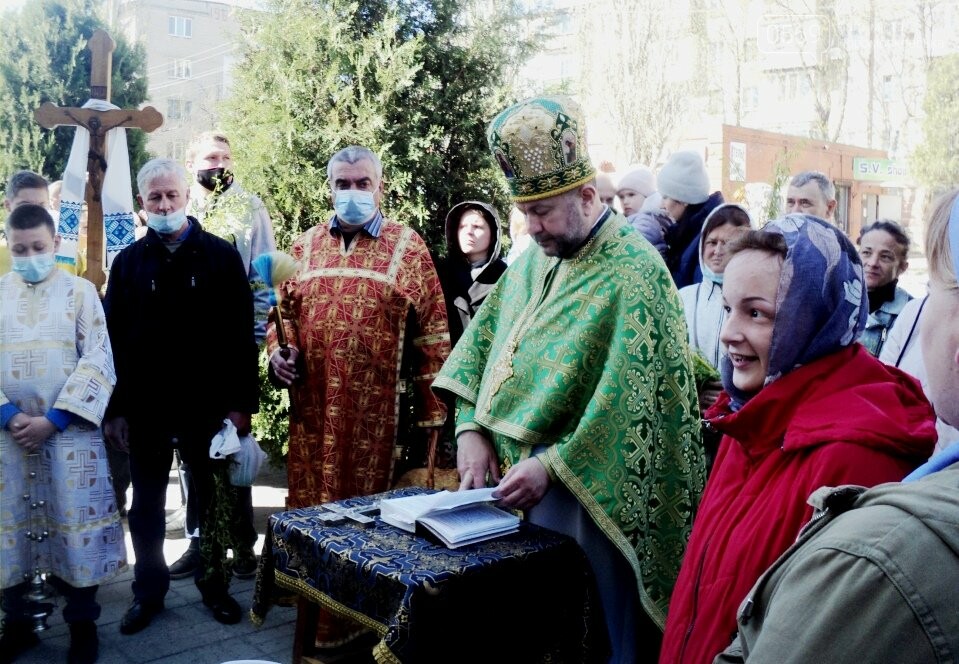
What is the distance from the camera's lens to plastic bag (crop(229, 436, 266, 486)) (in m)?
4.23

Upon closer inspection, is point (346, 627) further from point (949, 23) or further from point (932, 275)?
point (949, 23)

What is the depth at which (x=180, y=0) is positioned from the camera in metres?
39.4

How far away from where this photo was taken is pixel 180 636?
4.10 meters

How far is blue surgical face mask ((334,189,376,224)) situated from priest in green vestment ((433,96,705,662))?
4.54 feet

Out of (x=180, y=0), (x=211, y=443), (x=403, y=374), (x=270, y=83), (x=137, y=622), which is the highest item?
(x=180, y=0)

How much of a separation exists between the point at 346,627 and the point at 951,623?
132 inches

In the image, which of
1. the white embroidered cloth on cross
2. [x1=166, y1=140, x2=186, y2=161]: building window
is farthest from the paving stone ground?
[x1=166, y1=140, x2=186, y2=161]: building window

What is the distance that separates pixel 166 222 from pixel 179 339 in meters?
→ 0.57

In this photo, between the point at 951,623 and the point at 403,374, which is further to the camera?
the point at 403,374

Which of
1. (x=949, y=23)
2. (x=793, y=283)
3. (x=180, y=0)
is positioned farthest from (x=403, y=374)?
(x=180, y=0)

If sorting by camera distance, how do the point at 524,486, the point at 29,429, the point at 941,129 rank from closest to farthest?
the point at 524,486
the point at 29,429
the point at 941,129

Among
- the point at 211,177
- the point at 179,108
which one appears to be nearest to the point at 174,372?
the point at 211,177

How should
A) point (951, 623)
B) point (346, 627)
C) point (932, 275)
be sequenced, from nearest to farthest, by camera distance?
point (951, 623)
point (932, 275)
point (346, 627)

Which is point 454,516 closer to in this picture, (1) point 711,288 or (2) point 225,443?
(2) point 225,443
